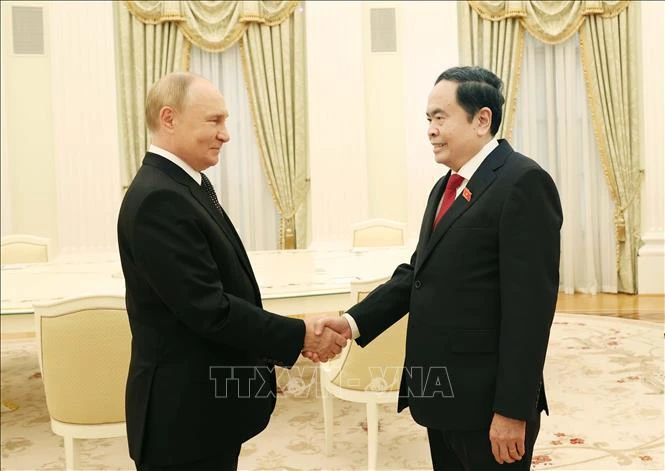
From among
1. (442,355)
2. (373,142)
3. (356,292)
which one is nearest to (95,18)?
(373,142)

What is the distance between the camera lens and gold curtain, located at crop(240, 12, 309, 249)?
752cm

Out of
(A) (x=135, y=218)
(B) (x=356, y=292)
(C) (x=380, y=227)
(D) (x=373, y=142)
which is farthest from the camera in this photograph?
(D) (x=373, y=142)

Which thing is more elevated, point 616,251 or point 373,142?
point 373,142

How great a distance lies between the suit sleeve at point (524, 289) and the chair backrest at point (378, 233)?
400cm

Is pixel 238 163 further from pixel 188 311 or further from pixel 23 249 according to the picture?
pixel 188 311

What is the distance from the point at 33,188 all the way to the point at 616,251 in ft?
19.7

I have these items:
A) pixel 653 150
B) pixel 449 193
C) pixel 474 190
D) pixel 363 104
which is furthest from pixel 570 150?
pixel 474 190

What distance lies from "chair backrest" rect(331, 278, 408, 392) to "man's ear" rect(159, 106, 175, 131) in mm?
1430

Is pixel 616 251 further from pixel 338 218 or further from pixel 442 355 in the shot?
pixel 442 355

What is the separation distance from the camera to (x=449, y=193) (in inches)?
79.0

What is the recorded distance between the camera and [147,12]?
24.0 ft

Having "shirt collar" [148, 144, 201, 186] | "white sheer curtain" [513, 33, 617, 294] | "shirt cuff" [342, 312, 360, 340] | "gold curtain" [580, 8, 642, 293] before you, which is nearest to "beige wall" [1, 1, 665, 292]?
"gold curtain" [580, 8, 642, 293]

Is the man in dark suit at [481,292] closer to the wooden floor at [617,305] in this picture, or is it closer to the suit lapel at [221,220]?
the suit lapel at [221,220]

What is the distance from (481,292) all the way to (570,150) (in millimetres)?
6435
